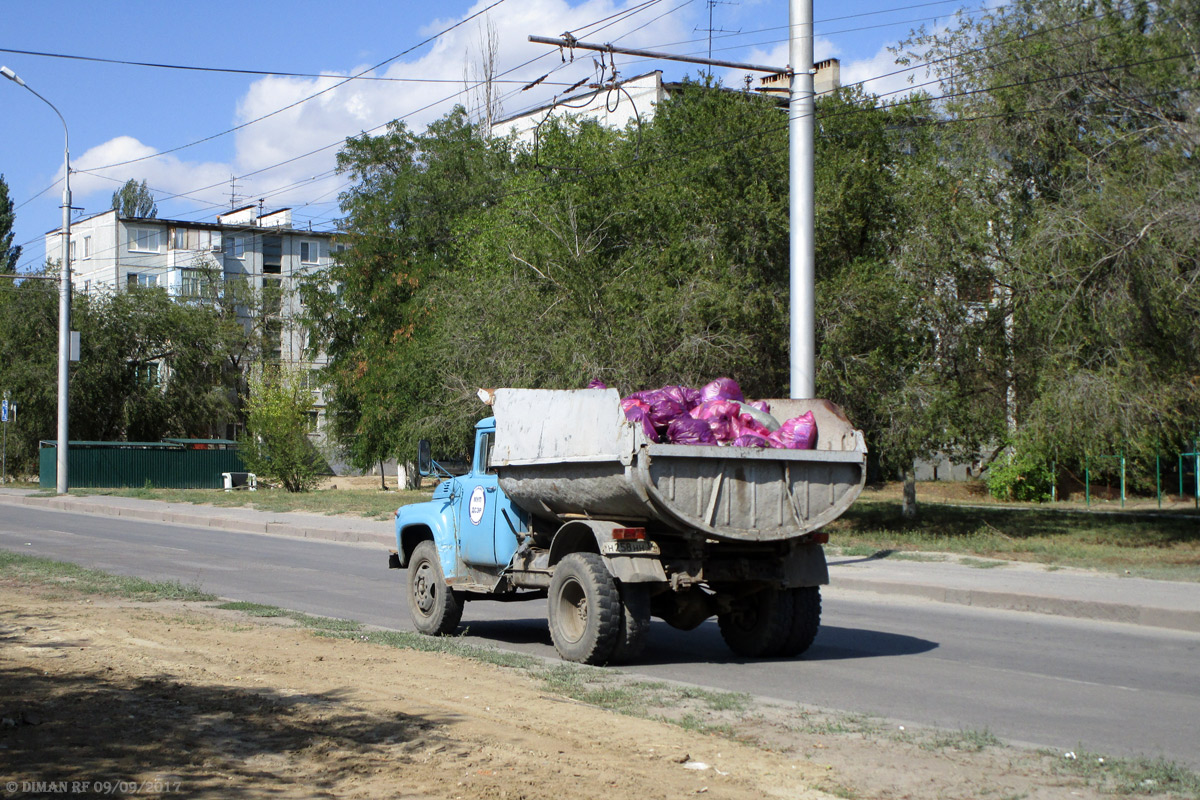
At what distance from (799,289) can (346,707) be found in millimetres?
10798

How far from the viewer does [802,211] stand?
1588cm

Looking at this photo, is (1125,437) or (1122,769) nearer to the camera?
(1122,769)

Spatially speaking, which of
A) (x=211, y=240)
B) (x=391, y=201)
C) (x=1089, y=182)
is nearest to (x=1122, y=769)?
(x=1089, y=182)

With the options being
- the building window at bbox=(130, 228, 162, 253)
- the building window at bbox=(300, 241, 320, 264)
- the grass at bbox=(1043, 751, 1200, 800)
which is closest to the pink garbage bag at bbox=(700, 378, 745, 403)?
the grass at bbox=(1043, 751, 1200, 800)

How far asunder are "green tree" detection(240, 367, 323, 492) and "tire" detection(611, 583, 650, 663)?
108 feet

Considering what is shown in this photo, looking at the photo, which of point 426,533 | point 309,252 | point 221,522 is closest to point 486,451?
point 426,533

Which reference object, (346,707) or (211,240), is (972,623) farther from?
(211,240)

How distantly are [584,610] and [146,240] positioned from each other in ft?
242

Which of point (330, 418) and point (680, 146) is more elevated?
point (680, 146)

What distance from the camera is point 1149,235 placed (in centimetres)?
1808

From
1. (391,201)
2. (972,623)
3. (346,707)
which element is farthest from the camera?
(391,201)

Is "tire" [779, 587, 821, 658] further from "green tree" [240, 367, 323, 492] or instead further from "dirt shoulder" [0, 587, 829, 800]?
"green tree" [240, 367, 323, 492]

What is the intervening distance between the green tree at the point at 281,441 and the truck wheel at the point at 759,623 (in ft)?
106

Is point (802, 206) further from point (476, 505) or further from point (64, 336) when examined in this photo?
point (64, 336)
